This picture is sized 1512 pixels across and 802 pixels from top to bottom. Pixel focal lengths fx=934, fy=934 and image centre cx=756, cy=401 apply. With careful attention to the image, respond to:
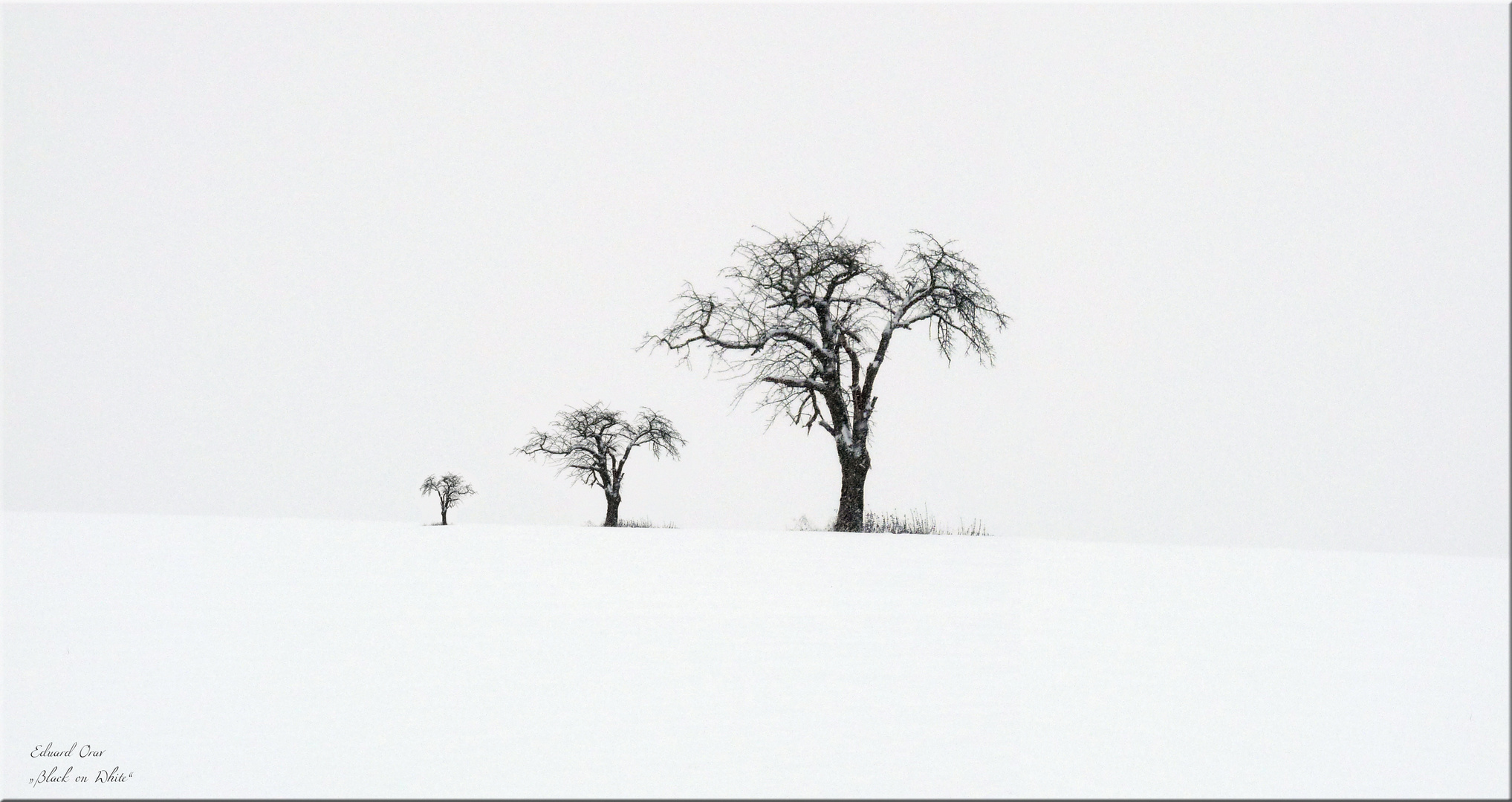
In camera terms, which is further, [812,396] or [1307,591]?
[812,396]

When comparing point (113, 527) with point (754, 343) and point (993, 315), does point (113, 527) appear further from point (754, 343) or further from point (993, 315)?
point (993, 315)

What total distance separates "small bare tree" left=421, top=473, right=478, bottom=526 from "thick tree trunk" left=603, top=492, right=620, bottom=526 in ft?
6.90

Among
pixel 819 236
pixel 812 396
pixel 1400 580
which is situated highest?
pixel 819 236

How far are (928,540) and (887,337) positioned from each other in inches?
132

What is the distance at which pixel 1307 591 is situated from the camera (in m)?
8.46

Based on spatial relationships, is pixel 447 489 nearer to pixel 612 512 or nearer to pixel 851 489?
pixel 612 512

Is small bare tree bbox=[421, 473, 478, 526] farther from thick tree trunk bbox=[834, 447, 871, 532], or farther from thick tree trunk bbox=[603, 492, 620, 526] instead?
thick tree trunk bbox=[834, 447, 871, 532]

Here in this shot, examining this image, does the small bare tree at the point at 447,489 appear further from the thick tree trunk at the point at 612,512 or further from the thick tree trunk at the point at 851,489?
the thick tree trunk at the point at 851,489

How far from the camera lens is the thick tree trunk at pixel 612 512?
1442cm

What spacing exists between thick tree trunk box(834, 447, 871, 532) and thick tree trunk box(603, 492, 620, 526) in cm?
366

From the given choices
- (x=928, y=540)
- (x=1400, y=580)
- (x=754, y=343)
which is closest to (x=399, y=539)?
(x=754, y=343)

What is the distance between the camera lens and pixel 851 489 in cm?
1278

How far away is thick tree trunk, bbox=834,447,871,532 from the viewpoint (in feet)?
41.6

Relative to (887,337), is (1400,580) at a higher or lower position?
lower
